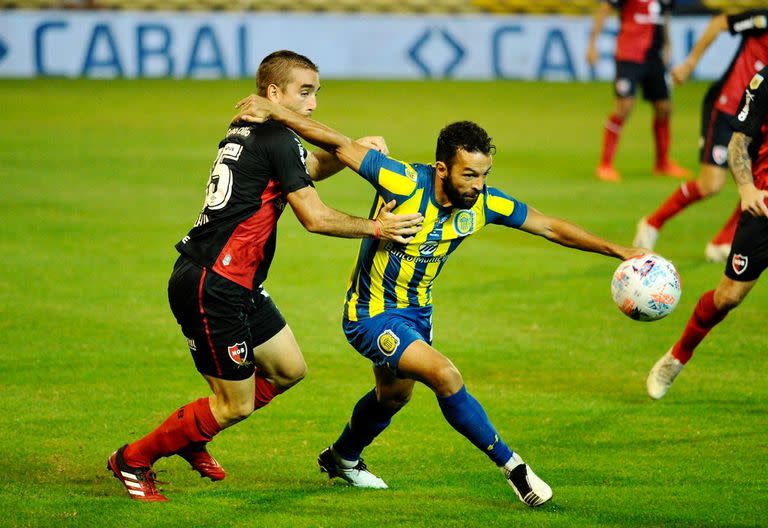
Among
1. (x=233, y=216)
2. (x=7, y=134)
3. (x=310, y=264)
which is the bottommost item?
(x=7, y=134)

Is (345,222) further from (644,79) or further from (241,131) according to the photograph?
(644,79)

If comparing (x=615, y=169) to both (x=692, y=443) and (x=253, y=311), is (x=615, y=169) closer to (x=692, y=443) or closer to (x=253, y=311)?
(x=692, y=443)

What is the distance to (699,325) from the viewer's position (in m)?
7.42

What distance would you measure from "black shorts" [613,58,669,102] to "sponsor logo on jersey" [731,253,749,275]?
8887mm

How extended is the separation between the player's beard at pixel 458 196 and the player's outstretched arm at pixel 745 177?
2004 millimetres

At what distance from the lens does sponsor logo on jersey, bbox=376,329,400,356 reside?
18.3ft

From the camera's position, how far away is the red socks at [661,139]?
15.9 m

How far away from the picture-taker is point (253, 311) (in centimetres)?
585

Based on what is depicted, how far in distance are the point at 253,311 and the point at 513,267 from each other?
5.88 metres

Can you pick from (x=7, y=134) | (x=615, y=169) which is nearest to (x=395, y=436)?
(x=615, y=169)

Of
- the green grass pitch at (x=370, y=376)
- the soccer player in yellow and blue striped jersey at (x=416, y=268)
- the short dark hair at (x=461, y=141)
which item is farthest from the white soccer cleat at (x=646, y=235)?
the short dark hair at (x=461, y=141)

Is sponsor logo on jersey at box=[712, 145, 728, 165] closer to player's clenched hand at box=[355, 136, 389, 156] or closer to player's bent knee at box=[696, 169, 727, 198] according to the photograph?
player's bent knee at box=[696, 169, 727, 198]

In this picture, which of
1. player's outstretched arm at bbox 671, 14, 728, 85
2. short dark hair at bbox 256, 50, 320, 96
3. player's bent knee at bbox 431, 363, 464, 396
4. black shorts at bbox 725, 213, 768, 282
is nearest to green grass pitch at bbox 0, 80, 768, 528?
player's bent knee at bbox 431, 363, 464, 396

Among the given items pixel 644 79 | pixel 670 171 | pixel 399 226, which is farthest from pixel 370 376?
pixel 670 171
